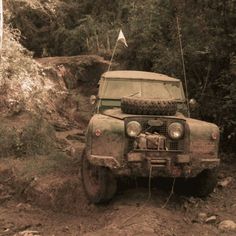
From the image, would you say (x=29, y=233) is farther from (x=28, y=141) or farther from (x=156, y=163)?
(x=28, y=141)

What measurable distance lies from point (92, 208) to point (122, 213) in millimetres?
752

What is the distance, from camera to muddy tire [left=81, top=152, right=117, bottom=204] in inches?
264

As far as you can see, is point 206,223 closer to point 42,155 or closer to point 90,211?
point 90,211

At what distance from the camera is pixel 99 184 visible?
677 cm

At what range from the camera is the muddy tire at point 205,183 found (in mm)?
7195

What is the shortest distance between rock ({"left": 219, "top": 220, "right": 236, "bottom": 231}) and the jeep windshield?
2.48m

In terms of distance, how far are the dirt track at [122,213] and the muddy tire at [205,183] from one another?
131 millimetres

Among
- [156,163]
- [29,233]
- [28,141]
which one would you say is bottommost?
[29,233]

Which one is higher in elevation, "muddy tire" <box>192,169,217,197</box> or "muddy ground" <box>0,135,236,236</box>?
"muddy tire" <box>192,169,217,197</box>

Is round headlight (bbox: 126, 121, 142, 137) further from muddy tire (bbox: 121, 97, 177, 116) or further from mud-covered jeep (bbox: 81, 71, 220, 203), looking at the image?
muddy tire (bbox: 121, 97, 177, 116)

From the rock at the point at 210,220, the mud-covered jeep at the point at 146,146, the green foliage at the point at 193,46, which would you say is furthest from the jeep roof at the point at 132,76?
the rock at the point at 210,220

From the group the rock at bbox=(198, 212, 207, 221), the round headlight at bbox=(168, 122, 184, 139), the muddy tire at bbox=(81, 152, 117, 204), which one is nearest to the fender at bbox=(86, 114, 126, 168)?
the muddy tire at bbox=(81, 152, 117, 204)

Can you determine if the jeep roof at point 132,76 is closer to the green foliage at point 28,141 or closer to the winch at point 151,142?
the winch at point 151,142

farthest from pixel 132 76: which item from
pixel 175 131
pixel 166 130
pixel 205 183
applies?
pixel 205 183
